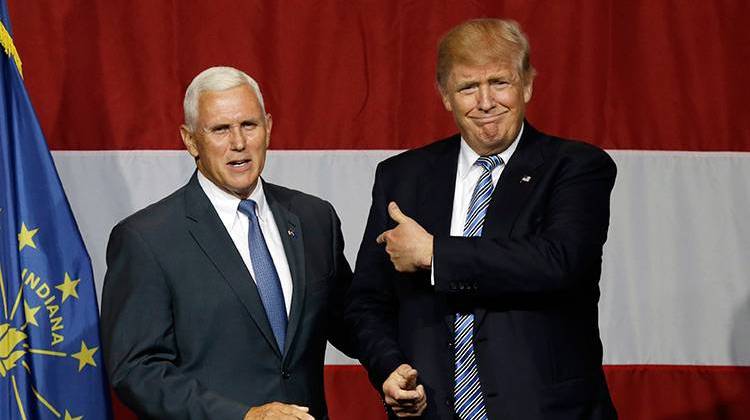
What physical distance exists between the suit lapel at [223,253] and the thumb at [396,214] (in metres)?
0.30

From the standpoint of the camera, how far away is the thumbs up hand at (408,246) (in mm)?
2055

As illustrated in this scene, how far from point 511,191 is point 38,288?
1103 millimetres

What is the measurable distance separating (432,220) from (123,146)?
1.34 metres

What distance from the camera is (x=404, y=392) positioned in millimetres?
2020

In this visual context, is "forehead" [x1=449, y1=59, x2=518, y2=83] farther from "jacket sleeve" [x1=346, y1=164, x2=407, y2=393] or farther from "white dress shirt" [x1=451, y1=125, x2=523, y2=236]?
"jacket sleeve" [x1=346, y1=164, x2=407, y2=393]

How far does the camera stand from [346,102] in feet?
10.6

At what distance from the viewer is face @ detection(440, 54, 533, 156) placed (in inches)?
84.5

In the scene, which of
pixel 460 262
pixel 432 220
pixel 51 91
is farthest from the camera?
pixel 51 91

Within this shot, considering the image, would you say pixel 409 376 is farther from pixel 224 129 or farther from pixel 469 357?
pixel 224 129

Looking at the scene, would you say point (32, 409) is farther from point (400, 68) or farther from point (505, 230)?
point (400, 68)

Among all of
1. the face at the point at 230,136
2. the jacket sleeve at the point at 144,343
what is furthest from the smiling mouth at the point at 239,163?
the jacket sleeve at the point at 144,343

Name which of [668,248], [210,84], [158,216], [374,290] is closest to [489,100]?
[374,290]

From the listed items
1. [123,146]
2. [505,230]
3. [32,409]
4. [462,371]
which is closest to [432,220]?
[505,230]

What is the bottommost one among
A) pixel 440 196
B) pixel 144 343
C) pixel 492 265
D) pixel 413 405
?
pixel 413 405
